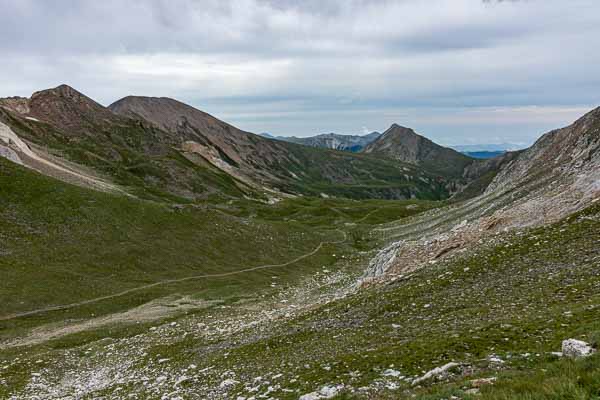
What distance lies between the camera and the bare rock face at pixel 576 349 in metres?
12.5

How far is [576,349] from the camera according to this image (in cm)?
1282

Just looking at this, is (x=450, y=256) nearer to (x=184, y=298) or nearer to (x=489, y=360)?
(x=489, y=360)

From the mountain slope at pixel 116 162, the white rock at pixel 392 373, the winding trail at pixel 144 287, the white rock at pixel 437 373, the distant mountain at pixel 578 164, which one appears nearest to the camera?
the white rock at pixel 437 373

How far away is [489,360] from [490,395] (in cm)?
520

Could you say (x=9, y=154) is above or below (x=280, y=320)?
above

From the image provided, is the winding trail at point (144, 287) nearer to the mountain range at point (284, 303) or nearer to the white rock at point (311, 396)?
the mountain range at point (284, 303)

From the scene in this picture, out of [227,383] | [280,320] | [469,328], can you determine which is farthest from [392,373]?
[280,320]

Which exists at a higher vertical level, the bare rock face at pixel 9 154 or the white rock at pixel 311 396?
the bare rock face at pixel 9 154

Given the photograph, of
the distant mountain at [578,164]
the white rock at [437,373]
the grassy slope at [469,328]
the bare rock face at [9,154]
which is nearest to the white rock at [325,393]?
the grassy slope at [469,328]

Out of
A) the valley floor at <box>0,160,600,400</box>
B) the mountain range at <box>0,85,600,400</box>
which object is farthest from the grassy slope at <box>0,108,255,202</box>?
the valley floor at <box>0,160,600,400</box>

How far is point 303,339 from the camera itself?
26.3 m

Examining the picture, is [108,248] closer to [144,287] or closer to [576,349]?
[144,287]

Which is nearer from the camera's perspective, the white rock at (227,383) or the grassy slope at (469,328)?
the grassy slope at (469,328)

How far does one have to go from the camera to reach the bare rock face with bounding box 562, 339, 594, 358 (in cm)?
1248
